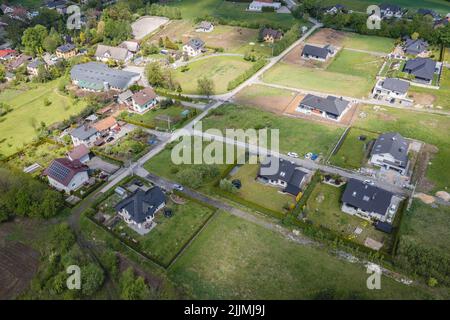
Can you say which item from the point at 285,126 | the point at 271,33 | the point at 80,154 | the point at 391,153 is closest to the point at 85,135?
the point at 80,154

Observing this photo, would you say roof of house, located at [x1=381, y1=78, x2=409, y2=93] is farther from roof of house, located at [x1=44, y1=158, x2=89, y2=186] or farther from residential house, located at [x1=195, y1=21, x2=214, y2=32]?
roof of house, located at [x1=44, y1=158, x2=89, y2=186]

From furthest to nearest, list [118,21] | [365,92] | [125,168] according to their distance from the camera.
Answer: [118,21], [365,92], [125,168]

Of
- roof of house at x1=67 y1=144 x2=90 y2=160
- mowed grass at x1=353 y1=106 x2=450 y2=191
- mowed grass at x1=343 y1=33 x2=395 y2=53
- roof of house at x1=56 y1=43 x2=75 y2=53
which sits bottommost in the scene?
mowed grass at x1=353 y1=106 x2=450 y2=191

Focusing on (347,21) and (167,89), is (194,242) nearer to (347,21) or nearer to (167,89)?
(167,89)

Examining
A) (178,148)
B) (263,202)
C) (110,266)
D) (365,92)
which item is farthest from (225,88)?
(110,266)

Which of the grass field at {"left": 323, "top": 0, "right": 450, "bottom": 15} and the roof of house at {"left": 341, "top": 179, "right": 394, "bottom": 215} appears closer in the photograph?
the roof of house at {"left": 341, "top": 179, "right": 394, "bottom": 215}

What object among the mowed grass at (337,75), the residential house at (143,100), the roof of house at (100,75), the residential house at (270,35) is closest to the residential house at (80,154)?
the residential house at (143,100)

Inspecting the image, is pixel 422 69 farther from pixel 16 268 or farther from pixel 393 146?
pixel 16 268

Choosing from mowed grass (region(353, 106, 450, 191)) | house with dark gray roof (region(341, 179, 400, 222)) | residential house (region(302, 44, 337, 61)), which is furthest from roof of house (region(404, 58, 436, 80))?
house with dark gray roof (region(341, 179, 400, 222))
